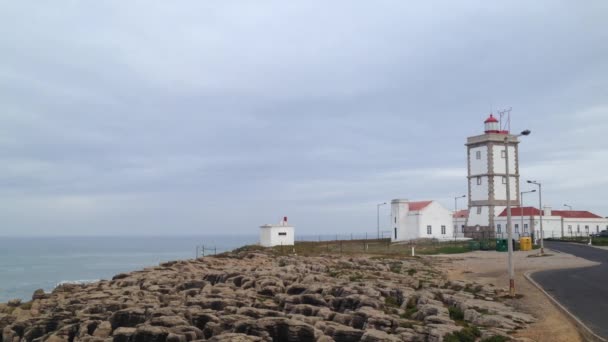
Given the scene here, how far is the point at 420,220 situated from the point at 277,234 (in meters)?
20.1

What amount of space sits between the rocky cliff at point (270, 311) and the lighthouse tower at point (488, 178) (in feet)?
143

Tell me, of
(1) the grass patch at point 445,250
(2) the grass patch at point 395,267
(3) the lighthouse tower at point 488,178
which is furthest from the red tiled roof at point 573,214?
(2) the grass patch at point 395,267

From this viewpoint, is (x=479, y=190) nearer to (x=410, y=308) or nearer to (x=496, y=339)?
(x=410, y=308)

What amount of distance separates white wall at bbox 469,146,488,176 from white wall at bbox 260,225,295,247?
28.0 metres

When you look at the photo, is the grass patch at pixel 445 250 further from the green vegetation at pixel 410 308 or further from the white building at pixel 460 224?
the green vegetation at pixel 410 308

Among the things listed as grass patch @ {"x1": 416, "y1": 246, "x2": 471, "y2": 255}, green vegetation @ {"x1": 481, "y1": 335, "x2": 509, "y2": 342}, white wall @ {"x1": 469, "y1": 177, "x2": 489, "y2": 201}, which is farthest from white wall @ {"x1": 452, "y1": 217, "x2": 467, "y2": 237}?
green vegetation @ {"x1": 481, "y1": 335, "x2": 509, "y2": 342}

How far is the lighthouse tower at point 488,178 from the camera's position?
→ 72500 millimetres

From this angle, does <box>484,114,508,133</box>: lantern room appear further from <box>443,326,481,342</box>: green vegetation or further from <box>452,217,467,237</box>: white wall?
<box>443,326,481,342</box>: green vegetation

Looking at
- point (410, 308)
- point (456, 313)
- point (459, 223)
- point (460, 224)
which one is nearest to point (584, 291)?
point (456, 313)

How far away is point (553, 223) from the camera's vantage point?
7725cm

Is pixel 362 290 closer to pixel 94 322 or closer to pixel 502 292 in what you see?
pixel 502 292

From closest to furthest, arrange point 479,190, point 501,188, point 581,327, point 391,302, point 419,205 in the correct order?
point 581,327 < point 391,302 < point 419,205 < point 501,188 < point 479,190

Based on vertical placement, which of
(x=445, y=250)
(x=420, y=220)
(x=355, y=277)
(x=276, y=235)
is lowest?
(x=355, y=277)

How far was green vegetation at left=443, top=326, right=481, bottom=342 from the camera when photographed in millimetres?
16938
